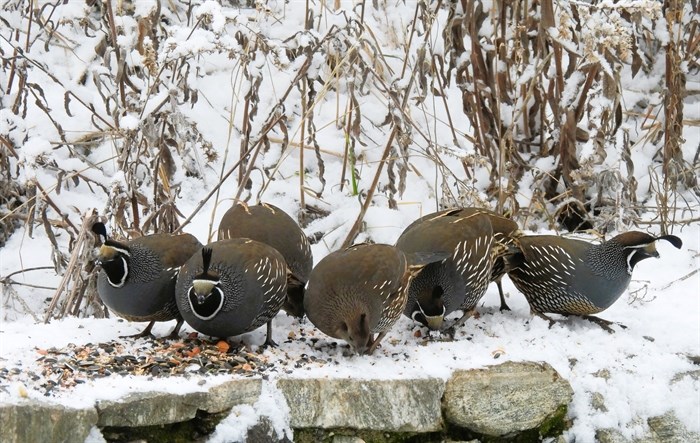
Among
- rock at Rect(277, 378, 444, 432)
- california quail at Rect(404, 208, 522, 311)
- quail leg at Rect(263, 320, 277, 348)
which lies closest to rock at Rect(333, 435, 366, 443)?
rock at Rect(277, 378, 444, 432)

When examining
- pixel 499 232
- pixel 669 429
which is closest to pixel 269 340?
pixel 499 232

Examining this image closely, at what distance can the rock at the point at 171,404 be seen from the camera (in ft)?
11.4

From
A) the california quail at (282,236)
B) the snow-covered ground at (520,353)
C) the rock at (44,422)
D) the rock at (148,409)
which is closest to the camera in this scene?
the rock at (44,422)

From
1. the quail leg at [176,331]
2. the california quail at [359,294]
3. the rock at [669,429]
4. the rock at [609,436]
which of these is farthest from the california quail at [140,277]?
the rock at [669,429]

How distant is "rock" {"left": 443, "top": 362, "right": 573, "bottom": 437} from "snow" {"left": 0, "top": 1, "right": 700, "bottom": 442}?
0.22 ft

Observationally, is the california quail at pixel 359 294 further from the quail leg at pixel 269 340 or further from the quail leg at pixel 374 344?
the quail leg at pixel 269 340

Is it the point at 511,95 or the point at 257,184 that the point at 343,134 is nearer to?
the point at 257,184

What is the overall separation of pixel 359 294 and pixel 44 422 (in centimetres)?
142

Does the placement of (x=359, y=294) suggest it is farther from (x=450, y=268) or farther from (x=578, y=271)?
(x=578, y=271)

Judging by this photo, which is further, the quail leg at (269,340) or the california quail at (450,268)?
the california quail at (450,268)

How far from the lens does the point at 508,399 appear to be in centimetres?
420

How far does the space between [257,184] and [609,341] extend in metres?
3.09

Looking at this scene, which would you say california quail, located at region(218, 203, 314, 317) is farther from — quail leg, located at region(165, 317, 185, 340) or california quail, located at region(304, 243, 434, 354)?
quail leg, located at region(165, 317, 185, 340)

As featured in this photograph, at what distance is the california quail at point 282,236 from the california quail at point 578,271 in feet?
3.56
